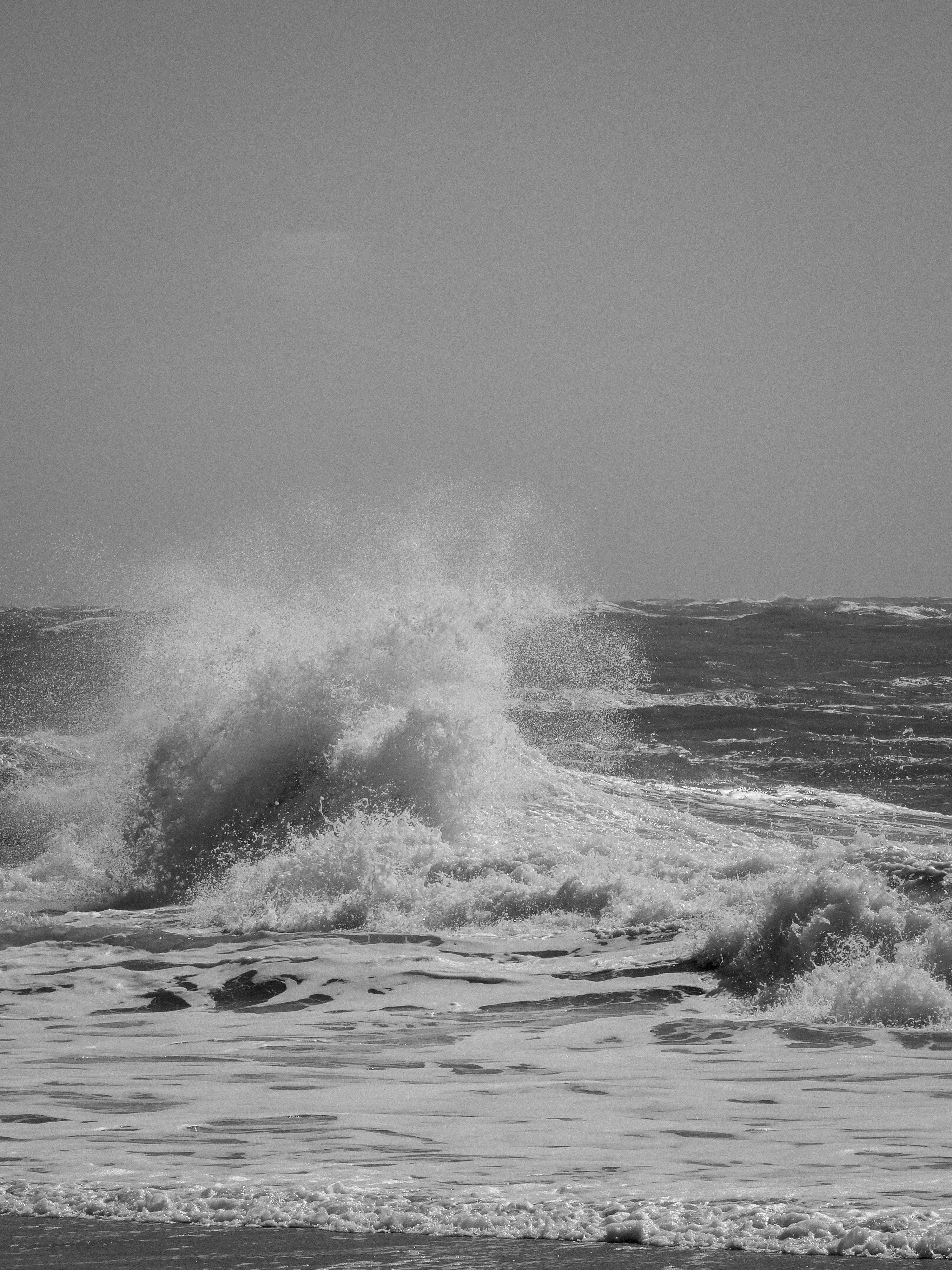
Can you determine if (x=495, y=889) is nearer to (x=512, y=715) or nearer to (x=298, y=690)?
(x=298, y=690)

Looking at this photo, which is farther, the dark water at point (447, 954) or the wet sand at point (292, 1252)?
the dark water at point (447, 954)

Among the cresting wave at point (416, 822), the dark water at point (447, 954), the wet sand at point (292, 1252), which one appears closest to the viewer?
the wet sand at point (292, 1252)

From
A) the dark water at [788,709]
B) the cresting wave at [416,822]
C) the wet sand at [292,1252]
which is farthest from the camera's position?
the dark water at [788,709]

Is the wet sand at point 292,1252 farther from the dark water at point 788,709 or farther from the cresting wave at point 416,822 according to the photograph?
the dark water at point 788,709

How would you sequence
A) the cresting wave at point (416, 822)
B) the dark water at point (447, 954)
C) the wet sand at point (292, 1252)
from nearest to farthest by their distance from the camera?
the wet sand at point (292, 1252) → the dark water at point (447, 954) → the cresting wave at point (416, 822)

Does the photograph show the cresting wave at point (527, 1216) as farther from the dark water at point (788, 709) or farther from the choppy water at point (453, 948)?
the dark water at point (788, 709)

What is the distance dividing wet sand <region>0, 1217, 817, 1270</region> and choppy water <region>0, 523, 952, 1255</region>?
3.9 inches

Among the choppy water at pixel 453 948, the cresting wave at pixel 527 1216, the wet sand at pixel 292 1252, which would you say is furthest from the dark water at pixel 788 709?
the wet sand at pixel 292 1252

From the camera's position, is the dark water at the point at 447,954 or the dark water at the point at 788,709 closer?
the dark water at the point at 447,954

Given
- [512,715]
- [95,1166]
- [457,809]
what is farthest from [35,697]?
[95,1166]

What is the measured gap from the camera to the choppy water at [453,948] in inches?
157

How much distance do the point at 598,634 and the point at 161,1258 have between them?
100ft

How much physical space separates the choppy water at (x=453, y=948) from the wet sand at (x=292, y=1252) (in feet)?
0.32

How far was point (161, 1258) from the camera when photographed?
3.35 metres
